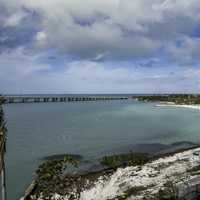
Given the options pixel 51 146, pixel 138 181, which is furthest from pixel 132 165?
pixel 51 146

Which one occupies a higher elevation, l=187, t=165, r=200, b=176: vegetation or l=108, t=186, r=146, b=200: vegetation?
l=187, t=165, r=200, b=176: vegetation

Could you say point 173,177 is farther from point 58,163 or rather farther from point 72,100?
point 72,100

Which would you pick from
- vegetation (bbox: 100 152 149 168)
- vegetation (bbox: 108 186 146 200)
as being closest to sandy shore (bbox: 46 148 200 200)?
vegetation (bbox: 108 186 146 200)

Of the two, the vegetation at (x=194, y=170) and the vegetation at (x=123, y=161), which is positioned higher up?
the vegetation at (x=194, y=170)

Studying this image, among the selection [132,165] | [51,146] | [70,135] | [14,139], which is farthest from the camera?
[70,135]

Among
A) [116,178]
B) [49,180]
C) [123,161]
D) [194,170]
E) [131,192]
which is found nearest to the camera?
[131,192]

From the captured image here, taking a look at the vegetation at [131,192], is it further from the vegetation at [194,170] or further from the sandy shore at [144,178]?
the vegetation at [194,170]

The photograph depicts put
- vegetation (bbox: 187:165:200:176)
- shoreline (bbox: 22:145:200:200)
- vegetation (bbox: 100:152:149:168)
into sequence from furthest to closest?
1. vegetation (bbox: 100:152:149:168)
2. vegetation (bbox: 187:165:200:176)
3. shoreline (bbox: 22:145:200:200)

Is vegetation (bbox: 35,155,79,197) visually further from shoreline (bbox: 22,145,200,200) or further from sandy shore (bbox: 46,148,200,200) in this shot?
sandy shore (bbox: 46,148,200,200)

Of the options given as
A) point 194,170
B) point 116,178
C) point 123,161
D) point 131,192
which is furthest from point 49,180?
point 194,170

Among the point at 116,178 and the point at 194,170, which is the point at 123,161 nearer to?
the point at 116,178

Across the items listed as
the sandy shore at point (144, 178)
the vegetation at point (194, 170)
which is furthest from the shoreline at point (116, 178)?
the vegetation at point (194, 170)
